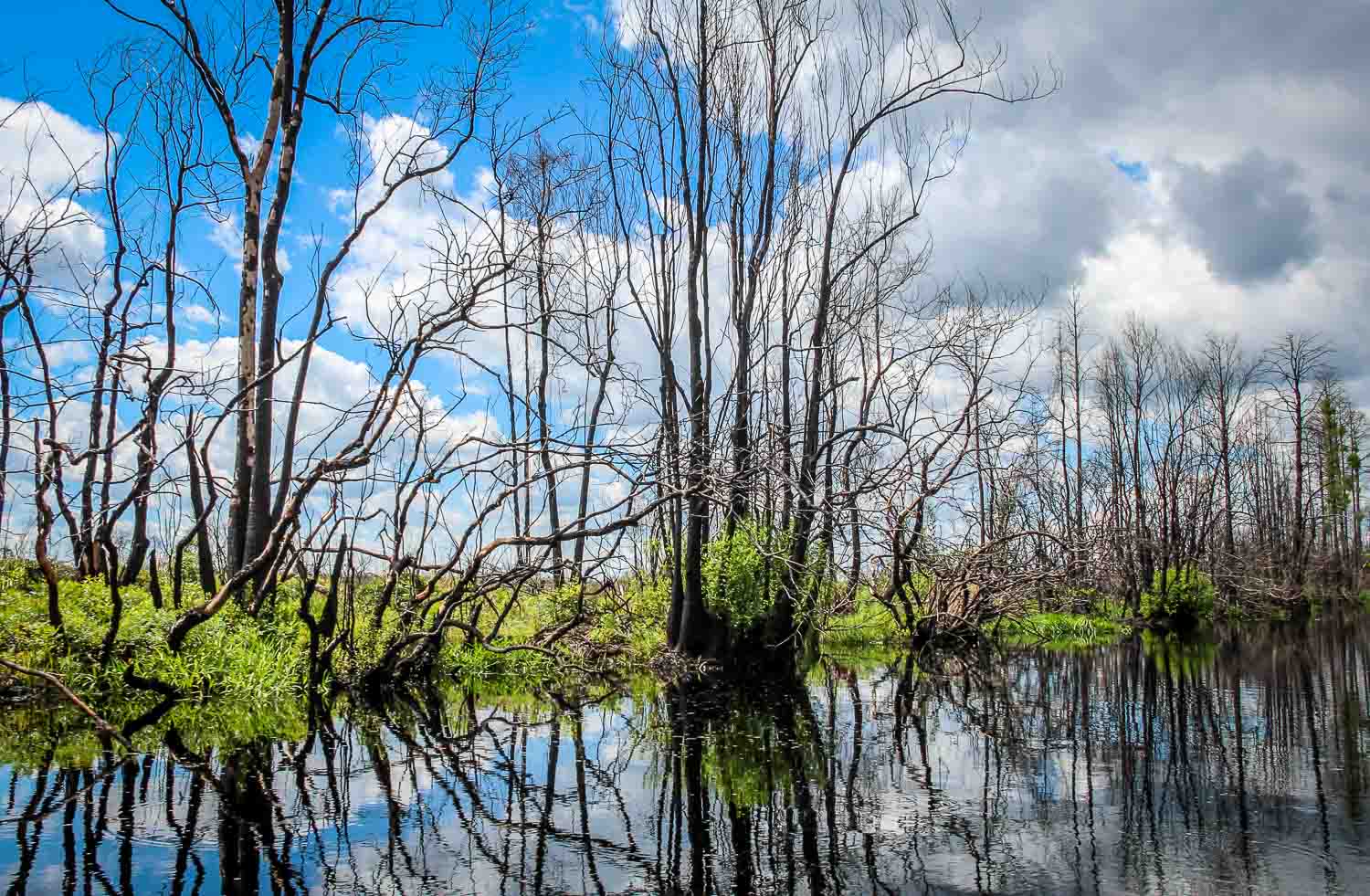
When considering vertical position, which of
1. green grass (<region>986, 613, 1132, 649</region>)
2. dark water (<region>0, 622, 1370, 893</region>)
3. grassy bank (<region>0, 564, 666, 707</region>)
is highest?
grassy bank (<region>0, 564, 666, 707</region>)

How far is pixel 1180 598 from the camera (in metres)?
29.2

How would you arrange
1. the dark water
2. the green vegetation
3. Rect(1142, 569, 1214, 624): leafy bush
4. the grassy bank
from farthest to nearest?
Rect(1142, 569, 1214, 624): leafy bush, the green vegetation, the grassy bank, the dark water

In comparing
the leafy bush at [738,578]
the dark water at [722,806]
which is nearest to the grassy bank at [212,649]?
the dark water at [722,806]

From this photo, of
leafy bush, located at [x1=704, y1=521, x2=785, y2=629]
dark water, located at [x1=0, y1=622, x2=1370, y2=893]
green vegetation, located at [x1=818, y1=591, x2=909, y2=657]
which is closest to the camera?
dark water, located at [x1=0, y1=622, x2=1370, y2=893]

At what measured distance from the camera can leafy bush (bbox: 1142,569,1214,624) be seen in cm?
2844

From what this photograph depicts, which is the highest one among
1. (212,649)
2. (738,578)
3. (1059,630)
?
(738,578)

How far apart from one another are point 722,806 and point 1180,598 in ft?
92.6

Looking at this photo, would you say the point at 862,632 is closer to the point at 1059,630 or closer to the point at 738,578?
the point at 738,578

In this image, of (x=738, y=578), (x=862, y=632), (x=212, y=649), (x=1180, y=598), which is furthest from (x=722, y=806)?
(x=1180, y=598)

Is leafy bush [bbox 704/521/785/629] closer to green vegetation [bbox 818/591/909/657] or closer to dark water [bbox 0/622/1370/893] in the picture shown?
dark water [bbox 0/622/1370/893]

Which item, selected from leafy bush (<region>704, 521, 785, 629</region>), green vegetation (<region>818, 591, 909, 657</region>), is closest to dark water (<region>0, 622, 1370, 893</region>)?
leafy bush (<region>704, 521, 785, 629</region>)

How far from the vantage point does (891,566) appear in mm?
18328

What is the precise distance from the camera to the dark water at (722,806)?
4.35 meters

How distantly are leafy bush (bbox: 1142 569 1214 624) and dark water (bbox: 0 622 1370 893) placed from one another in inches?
787
